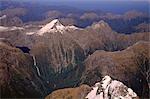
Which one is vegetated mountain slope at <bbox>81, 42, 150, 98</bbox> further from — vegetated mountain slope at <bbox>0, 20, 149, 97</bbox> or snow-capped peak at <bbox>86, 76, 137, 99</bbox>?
snow-capped peak at <bbox>86, 76, 137, 99</bbox>

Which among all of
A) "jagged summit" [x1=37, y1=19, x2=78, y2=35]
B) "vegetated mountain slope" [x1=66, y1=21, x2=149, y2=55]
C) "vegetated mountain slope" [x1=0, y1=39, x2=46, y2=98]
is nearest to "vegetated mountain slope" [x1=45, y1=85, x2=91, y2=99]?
"vegetated mountain slope" [x1=0, y1=39, x2=46, y2=98]

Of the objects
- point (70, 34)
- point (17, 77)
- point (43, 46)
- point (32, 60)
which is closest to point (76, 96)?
point (17, 77)

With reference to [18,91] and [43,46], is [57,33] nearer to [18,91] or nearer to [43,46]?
[43,46]

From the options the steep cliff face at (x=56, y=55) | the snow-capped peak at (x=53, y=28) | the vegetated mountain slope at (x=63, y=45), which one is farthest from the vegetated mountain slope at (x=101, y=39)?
the steep cliff face at (x=56, y=55)

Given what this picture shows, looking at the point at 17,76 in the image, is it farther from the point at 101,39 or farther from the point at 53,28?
the point at 101,39

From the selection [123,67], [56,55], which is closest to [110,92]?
[123,67]

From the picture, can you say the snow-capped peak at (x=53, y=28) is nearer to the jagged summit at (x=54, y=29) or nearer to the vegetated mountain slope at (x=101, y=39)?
the jagged summit at (x=54, y=29)
